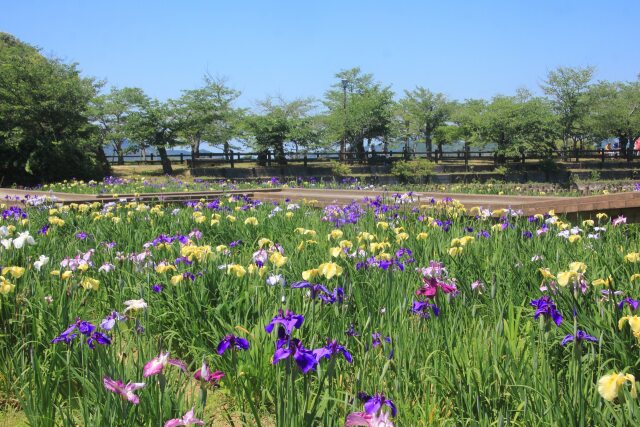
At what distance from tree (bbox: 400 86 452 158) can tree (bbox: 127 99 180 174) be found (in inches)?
1106

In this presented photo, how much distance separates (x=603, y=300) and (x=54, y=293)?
2961 mm

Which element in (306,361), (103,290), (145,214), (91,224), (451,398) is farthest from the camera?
(145,214)

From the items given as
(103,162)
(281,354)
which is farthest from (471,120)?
(281,354)

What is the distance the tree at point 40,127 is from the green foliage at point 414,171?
597 inches

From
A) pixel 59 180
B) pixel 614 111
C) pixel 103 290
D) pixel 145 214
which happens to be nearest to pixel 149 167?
pixel 59 180

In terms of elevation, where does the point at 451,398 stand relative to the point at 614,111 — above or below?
below

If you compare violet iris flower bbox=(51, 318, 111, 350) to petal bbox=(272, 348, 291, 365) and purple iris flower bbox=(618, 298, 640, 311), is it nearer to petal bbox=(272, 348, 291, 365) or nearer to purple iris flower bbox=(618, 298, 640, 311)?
petal bbox=(272, 348, 291, 365)

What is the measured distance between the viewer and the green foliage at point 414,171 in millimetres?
30797

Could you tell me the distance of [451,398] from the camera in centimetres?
248

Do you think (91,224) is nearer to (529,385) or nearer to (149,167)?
(529,385)

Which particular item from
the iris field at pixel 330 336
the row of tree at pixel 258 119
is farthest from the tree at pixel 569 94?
the iris field at pixel 330 336

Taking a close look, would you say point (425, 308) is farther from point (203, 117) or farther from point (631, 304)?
point (203, 117)

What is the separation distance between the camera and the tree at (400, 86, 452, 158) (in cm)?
5616

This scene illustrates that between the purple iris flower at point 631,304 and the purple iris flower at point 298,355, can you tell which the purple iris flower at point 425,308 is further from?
the purple iris flower at point 298,355
